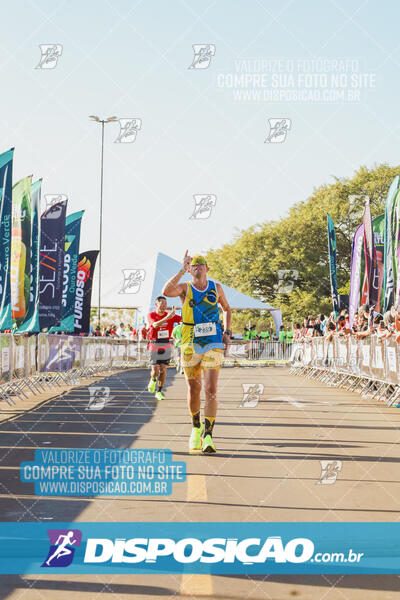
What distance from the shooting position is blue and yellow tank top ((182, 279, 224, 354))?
916 centimetres

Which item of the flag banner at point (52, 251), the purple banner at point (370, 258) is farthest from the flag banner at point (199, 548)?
the purple banner at point (370, 258)

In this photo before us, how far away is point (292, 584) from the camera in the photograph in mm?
4461

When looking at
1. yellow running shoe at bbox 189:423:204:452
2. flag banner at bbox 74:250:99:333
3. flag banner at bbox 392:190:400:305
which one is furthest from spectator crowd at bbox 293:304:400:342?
yellow running shoe at bbox 189:423:204:452

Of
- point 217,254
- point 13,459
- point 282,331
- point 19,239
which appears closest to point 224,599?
point 13,459

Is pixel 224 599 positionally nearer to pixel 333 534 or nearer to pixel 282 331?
pixel 333 534

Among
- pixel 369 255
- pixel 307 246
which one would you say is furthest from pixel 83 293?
pixel 307 246

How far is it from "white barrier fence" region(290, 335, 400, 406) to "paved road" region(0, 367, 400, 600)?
171 centimetres

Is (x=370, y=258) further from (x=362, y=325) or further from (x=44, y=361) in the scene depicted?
(x=44, y=361)

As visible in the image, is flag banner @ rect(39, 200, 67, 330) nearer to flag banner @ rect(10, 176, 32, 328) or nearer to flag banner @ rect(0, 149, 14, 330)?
flag banner @ rect(10, 176, 32, 328)

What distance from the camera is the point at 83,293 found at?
26.8m

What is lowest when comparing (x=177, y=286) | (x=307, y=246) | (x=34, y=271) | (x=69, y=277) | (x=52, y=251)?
(x=177, y=286)

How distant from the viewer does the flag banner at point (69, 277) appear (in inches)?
1001

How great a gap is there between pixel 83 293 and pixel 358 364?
32.1 feet

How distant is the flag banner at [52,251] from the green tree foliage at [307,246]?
132 feet
